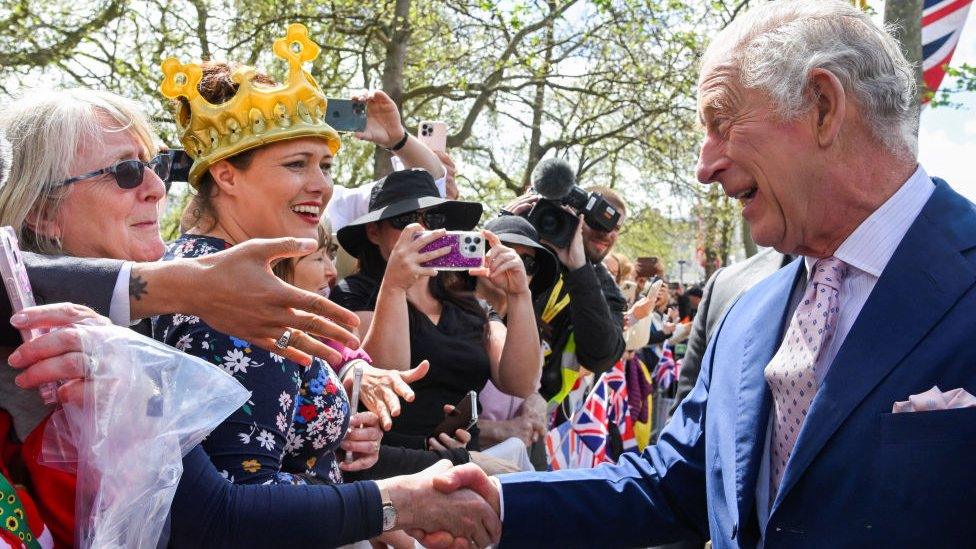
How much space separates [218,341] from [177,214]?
12.9m

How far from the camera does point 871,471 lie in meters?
1.90

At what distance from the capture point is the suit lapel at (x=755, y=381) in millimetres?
2186

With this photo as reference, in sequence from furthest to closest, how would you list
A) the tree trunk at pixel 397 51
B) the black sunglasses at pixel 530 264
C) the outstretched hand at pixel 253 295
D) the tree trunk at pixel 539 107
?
the tree trunk at pixel 539 107 → the tree trunk at pixel 397 51 → the black sunglasses at pixel 530 264 → the outstretched hand at pixel 253 295

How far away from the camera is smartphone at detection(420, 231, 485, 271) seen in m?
3.48

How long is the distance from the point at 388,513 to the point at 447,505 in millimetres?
259

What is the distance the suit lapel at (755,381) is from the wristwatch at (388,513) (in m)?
0.85

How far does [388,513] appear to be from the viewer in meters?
2.24

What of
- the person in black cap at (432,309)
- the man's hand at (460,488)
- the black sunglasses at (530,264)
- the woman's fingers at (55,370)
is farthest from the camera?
the black sunglasses at (530,264)

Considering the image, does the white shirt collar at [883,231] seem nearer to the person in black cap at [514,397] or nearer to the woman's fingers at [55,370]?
the woman's fingers at [55,370]

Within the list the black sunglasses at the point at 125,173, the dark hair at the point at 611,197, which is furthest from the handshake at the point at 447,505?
the dark hair at the point at 611,197

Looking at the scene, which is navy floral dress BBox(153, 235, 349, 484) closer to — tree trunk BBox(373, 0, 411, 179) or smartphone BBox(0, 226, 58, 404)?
smartphone BBox(0, 226, 58, 404)

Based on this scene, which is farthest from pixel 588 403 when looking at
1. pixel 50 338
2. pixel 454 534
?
pixel 50 338

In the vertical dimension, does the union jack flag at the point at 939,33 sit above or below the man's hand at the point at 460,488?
above

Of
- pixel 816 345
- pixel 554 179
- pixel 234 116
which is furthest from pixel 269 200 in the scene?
pixel 554 179
